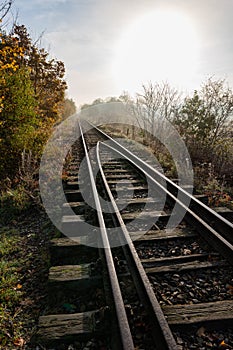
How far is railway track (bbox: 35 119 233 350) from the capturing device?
2404mm

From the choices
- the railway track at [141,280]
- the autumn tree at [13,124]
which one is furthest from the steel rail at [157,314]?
the autumn tree at [13,124]

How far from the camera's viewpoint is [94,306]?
2881mm

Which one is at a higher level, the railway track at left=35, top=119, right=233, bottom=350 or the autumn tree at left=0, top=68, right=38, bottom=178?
the autumn tree at left=0, top=68, right=38, bottom=178

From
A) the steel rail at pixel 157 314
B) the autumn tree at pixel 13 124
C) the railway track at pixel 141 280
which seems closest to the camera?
the steel rail at pixel 157 314

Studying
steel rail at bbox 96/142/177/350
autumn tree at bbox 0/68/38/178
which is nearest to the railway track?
steel rail at bbox 96/142/177/350

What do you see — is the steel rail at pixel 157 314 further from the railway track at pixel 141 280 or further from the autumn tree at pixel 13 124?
the autumn tree at pixel 13 124

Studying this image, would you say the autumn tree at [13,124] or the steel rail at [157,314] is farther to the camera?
the autumn tree at [13,124]

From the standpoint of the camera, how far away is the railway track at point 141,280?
2404mm

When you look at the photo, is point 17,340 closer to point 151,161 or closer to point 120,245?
point 120,245

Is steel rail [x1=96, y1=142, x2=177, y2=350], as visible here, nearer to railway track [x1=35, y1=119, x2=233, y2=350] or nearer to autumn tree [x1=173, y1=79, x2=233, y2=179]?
railway track [x1=35, y1=119, x2=233, y2=350]

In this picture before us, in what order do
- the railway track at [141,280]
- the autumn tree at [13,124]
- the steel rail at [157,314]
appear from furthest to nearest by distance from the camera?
the autumn tree at [13,124]
the railway track at [141,280]
the steel rail at [157,314]

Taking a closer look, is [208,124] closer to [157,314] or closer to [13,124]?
[13,124]

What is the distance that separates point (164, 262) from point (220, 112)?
26.6 feet

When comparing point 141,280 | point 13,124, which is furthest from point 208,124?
point 141,280
